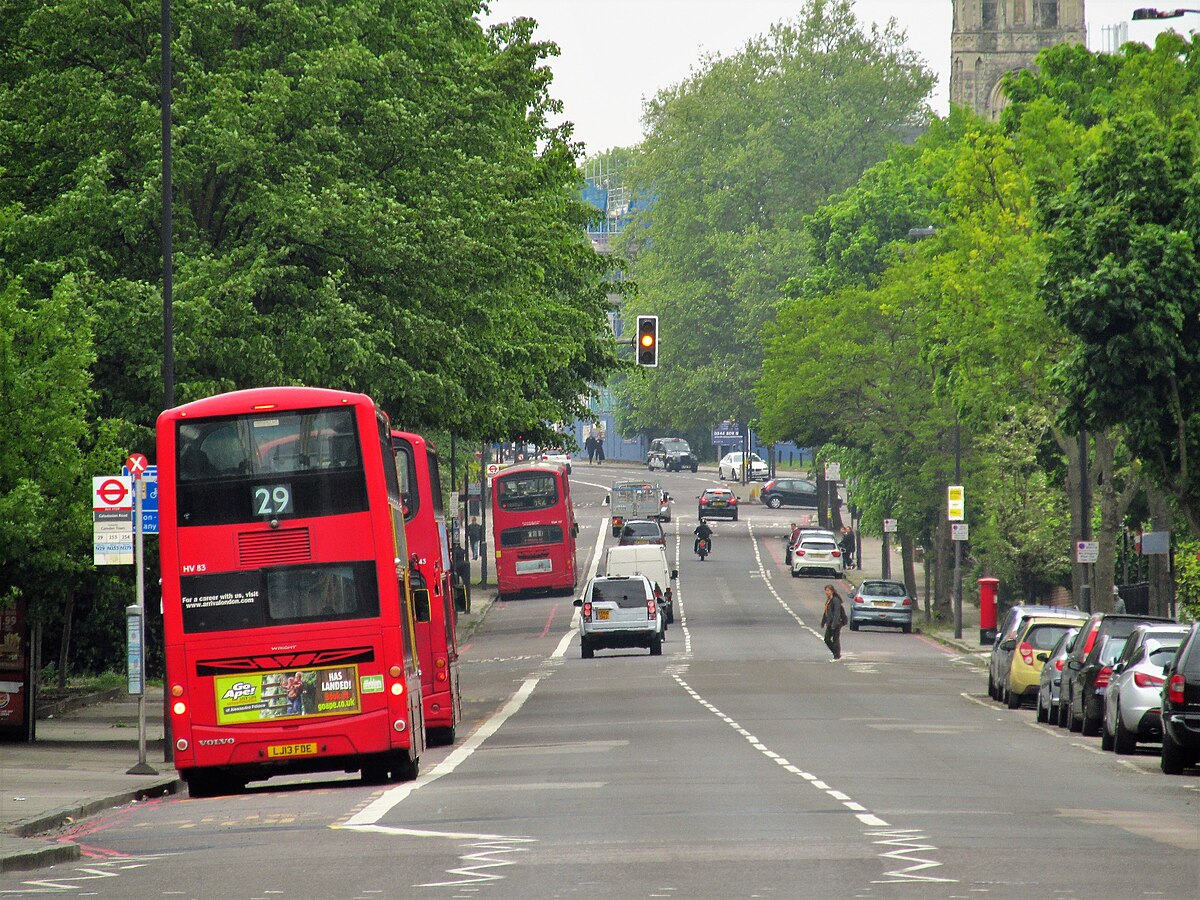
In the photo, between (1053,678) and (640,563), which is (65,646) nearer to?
(1053,678)

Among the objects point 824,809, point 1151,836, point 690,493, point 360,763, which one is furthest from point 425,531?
point 690,493

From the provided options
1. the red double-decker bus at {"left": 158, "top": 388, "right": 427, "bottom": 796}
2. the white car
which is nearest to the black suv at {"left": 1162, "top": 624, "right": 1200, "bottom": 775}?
the red double-decker bus at {"left": 158, "top": 388, "right": 427, "bottom": 796}

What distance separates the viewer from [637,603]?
49.5 metres

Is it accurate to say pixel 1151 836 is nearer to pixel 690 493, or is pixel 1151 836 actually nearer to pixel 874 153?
pixel 874 153

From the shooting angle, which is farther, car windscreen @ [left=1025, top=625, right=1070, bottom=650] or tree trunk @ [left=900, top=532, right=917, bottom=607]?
tree trunk @ [left=900, top=532, right=917, bottom=607]

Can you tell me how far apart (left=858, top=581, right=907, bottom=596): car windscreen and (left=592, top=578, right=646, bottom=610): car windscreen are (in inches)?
670

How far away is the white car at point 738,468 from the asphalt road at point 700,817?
321 feet

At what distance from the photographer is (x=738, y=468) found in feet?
453

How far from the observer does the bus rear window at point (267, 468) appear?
765 inches

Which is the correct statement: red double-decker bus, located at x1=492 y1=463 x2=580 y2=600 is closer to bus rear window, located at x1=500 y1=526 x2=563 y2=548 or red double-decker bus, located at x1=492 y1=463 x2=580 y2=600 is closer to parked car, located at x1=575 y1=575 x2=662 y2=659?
bus rear window, located at x1=500 y1=526 x2=563 y2=548

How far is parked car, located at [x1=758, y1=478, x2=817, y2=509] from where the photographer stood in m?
120

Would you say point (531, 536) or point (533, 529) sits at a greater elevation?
point (533, 529)

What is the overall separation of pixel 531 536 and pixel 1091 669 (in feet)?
155

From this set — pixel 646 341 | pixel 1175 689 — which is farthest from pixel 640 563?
pixel 1175 689
